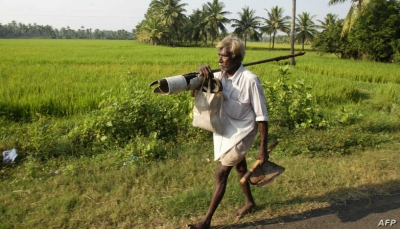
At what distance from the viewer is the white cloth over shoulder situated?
218cm

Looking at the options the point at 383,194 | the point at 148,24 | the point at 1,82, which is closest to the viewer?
the point at 383,194

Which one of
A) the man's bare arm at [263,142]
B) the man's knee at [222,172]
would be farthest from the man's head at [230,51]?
the man's knee at [222,172]

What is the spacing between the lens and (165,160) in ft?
12.3

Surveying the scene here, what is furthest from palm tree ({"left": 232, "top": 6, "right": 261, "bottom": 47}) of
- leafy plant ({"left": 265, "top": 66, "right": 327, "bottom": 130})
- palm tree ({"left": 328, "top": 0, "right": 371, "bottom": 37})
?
leafy plant ({"left": 265, "top": 66, "right": 327, "bottom": 130})

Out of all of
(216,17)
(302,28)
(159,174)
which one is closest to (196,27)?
(216,17)

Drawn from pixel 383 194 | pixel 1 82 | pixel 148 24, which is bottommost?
pixel 383 194

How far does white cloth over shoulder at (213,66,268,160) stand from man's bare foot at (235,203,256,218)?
2.03 ft

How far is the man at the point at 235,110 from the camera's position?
215 cm

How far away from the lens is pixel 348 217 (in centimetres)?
265

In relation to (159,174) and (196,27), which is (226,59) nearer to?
(159,174)

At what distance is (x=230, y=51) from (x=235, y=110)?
0.43 meters

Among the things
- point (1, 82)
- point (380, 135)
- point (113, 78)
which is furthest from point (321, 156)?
point (1, 82)

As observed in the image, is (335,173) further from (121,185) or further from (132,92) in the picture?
(132,92)

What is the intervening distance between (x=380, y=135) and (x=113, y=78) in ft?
20.4
